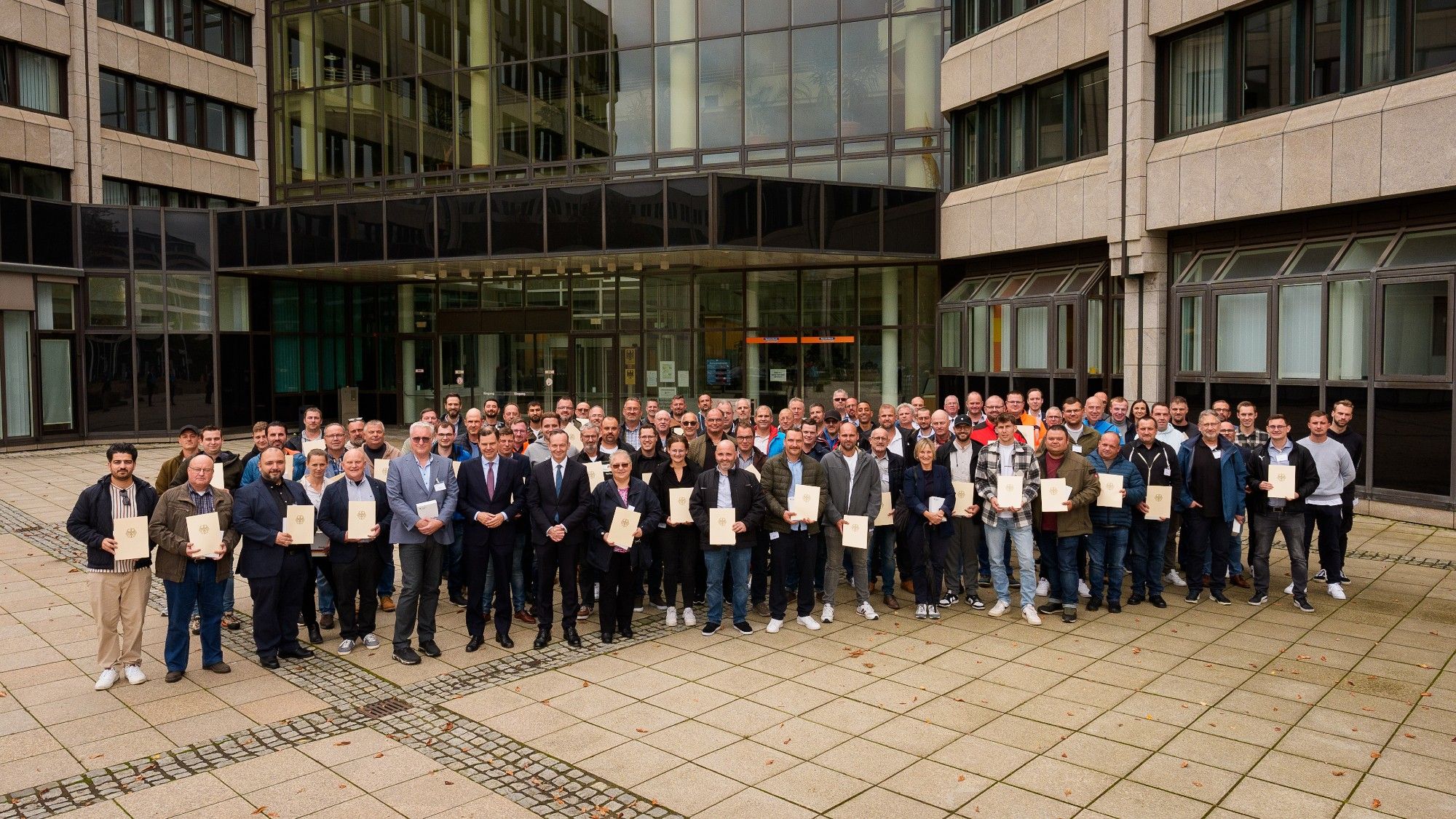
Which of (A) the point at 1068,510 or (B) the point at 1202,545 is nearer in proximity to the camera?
(A) the point at 1068,510

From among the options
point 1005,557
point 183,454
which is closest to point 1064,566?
point 1005,557

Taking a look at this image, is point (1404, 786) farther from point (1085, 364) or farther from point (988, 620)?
point (1085, 364)

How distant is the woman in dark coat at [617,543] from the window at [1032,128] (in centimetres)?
1449

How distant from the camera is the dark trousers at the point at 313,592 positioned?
9.49 m

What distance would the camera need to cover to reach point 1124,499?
10.5m

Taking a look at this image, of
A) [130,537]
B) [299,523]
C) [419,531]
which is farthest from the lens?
[419,531]

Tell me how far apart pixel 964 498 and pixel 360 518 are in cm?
612

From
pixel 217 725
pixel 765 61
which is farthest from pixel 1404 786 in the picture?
pixel 765 61

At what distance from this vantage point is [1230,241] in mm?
17812

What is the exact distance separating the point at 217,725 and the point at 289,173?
27498 mm

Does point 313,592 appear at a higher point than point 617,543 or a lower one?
lower

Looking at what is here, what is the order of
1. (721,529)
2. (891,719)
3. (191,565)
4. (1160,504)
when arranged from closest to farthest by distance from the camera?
(891,719) < (191,565) < (721,529) < (1160,504)

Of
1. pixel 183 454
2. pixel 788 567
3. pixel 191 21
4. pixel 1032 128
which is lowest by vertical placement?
pixel 788 567

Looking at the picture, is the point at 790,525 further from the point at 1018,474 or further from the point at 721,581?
the point at 1018,474
